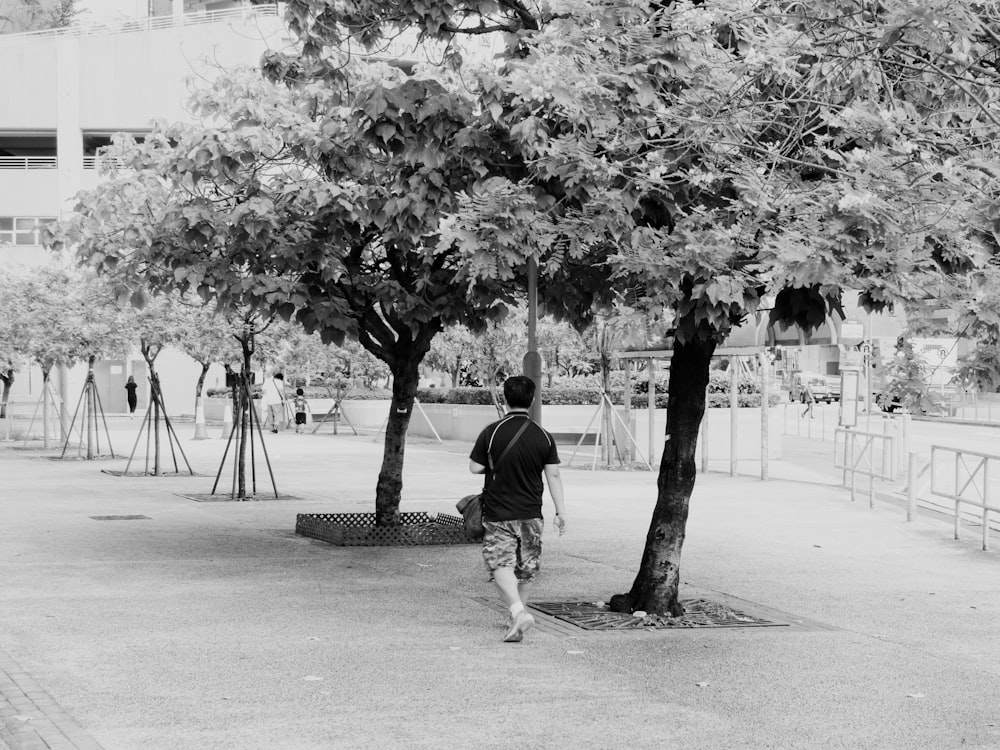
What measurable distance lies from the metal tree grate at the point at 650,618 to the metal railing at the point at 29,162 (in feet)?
163

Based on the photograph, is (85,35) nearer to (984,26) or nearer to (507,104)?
(507,104)

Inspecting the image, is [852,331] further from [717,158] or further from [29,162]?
[29,162]

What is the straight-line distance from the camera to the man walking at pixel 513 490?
376 inches

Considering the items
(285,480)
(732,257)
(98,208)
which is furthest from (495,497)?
(285,480)

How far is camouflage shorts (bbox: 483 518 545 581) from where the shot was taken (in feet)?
31.4

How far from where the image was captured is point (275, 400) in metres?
43.0

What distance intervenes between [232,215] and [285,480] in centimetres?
1154

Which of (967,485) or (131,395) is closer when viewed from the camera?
(967,485)

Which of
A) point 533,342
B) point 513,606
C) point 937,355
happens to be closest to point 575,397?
point 533,342

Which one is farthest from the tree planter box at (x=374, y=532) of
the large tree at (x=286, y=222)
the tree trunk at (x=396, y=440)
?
the large tree at (x=286, y=222)

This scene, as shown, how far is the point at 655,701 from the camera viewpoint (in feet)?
25.2

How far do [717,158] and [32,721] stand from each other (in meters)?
5.13

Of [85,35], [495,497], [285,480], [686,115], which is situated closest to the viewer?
[686,115]

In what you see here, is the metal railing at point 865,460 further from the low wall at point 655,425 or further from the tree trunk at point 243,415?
the tree trunk at point 243,415
